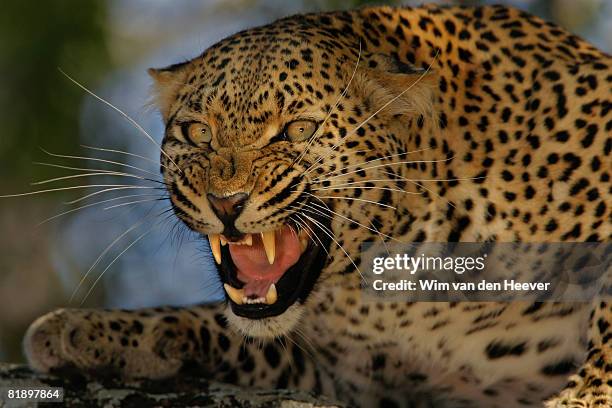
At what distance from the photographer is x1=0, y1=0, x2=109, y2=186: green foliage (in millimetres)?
14141

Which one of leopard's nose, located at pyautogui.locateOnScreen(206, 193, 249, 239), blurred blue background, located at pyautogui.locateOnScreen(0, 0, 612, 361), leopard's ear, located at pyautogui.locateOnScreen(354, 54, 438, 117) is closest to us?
leopard's nose, located at pyautogui.locateOnScreen(206, 193, 249, 239)

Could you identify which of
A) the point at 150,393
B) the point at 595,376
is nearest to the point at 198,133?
the point at 150,393

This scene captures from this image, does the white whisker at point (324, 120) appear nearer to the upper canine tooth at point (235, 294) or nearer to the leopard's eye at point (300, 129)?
the leopard's eye at point (300, 129)

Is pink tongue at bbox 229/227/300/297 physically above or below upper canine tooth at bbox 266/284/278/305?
above

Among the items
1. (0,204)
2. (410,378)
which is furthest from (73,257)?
(410,378)

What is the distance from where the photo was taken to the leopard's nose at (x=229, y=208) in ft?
21.9

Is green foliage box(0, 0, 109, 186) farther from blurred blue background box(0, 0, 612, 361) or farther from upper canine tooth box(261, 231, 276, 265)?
upper canine tooth box(261, 231, 276, 265)

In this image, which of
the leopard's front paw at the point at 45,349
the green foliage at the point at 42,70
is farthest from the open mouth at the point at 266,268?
the green foliage at the point at 42,70

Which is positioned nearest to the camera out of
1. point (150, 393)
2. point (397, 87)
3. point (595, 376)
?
point (595, 376)

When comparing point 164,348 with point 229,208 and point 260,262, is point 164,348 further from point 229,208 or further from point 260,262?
point 229,208

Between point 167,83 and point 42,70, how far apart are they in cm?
696

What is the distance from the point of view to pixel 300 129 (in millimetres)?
7074

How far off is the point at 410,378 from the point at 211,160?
2.01 metres

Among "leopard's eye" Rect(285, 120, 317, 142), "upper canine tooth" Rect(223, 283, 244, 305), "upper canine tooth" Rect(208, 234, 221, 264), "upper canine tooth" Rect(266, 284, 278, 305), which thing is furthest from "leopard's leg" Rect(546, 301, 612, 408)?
"upper canine tooth" Rect(208, 234, 221, 264)
